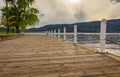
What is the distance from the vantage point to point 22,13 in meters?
45.8

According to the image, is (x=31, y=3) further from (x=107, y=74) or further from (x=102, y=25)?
(x=107, y=74)

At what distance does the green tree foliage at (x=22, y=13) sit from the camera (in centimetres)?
4444

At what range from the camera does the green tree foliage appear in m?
44.4

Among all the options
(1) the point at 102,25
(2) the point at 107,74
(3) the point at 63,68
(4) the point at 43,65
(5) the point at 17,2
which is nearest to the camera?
(2) the point at 107,74

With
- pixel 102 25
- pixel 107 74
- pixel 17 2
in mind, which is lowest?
pixel 107 74

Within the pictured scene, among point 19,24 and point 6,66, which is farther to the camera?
point 19,24

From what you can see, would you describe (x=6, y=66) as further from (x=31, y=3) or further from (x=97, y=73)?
(x=31, y=3)

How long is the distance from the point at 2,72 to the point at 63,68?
1.34 m

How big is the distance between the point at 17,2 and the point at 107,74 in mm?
42675

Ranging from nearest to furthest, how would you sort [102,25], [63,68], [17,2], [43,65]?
[63,68]
[43,65]
[102,25]
[17,2]

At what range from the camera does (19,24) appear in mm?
45531

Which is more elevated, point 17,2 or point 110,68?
point 17,2

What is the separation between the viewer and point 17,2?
4447 cm

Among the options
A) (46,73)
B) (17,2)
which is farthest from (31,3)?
(46,73)
